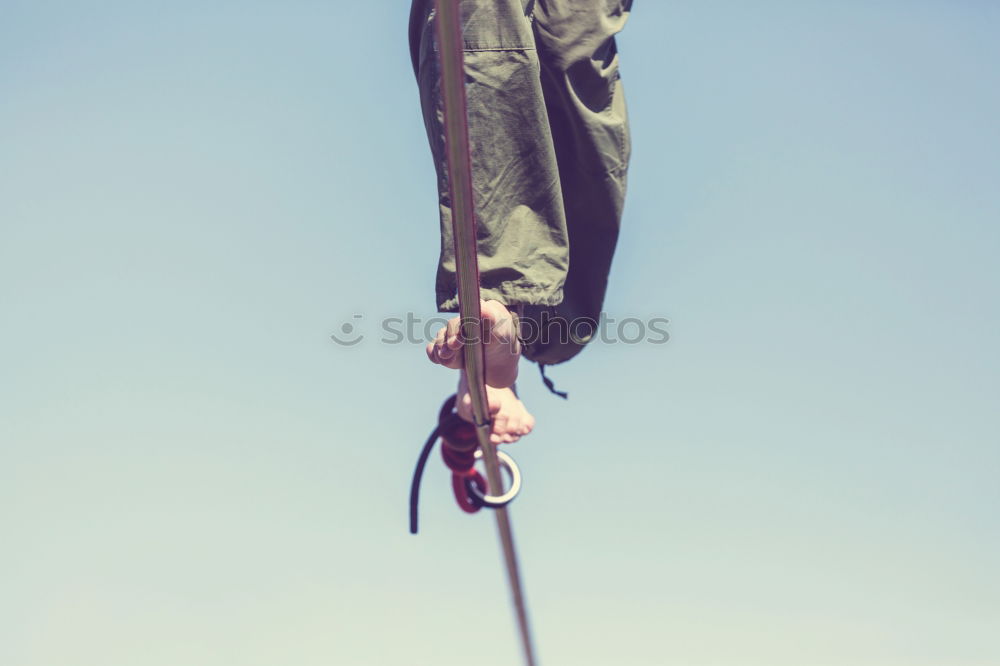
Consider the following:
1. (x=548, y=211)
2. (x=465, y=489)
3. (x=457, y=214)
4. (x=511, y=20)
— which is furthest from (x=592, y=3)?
(x=465, y=489)

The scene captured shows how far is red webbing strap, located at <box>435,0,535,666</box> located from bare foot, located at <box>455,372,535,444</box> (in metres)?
0.05

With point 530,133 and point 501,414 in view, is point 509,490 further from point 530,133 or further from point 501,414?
point 530,133

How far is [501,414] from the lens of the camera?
81.3 inches

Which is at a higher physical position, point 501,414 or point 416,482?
point 501,414

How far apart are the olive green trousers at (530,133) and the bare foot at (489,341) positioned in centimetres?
4

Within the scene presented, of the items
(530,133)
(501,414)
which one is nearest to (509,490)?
(501,414)

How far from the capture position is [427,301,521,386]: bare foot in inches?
71.4

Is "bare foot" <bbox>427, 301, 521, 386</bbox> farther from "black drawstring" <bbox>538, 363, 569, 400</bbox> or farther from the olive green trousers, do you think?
"black drawstring" <bbox>538, 363, 569, 400</bbox>

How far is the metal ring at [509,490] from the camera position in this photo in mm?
2043

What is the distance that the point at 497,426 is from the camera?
80.8 inches

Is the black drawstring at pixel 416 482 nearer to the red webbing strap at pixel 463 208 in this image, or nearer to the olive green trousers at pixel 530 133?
the red webbing strap at pixel 463 208

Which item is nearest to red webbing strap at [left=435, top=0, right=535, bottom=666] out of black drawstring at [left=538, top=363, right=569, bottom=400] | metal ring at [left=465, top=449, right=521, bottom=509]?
metal ring at [left=465, top=449, right=521, bottom=509]

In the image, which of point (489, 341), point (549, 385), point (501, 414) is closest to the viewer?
point (489, 341)

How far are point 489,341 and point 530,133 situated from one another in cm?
40
